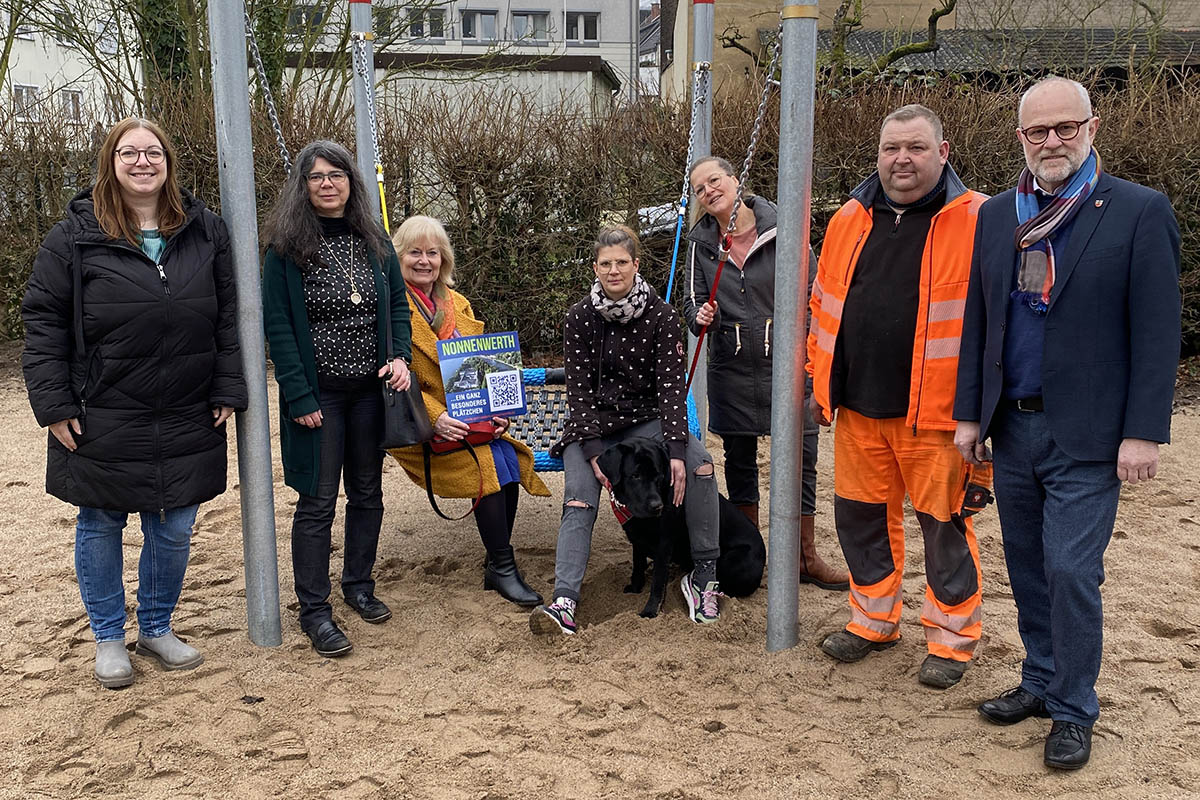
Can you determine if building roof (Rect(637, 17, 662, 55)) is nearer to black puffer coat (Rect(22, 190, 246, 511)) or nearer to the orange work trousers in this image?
the orange work trousers

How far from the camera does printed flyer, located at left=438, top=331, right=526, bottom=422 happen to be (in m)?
4.18

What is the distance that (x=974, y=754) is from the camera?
2984 mm

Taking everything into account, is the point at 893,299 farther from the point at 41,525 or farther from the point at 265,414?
the point at 41,525

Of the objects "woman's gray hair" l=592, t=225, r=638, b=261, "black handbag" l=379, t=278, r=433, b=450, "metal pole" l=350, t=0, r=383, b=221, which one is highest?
"metal pole" l=350, t=0, r=383, b=221

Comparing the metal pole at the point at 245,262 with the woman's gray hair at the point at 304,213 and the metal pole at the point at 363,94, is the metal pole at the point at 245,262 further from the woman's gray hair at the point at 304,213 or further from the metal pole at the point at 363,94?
the metal pole at the point at 363,94

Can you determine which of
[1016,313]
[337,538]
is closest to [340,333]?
[337,538]

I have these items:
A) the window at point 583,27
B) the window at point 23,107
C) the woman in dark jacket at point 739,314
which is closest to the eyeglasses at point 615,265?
the woman in dark jacket at point 739,314

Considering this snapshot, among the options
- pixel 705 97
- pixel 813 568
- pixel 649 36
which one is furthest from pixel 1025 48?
pixel 649 36

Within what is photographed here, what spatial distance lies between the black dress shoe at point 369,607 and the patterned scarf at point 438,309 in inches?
44.6

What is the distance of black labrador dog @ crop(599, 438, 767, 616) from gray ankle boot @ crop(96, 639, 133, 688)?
1.84 meters

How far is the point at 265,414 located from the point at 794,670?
2120 mm

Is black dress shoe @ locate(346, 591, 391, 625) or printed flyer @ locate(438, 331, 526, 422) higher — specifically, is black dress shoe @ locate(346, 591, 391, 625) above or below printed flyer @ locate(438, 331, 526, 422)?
below

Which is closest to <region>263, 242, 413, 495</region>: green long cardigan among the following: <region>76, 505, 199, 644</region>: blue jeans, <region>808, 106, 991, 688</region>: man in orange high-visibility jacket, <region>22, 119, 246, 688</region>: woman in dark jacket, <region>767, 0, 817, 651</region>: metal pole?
<region>22, 119, 246, 688</region>: woman in dark jacket

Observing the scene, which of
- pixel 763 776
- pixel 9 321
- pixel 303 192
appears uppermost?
pixel 303 192
